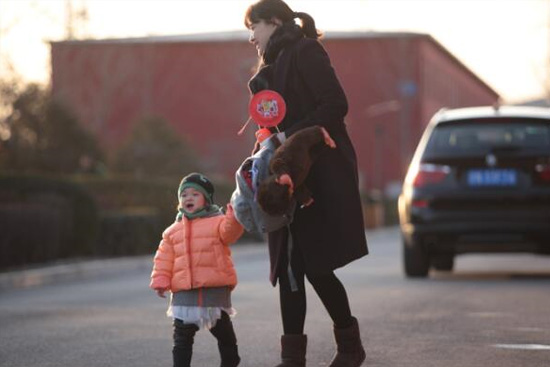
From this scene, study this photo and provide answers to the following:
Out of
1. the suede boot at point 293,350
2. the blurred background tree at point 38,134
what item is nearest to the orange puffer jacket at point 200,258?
the suede boot at point 293,350

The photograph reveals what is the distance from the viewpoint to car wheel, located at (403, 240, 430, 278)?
52.4ft

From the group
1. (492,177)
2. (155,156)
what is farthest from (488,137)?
(155,156)

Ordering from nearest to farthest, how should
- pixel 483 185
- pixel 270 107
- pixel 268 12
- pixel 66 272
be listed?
pixel 270 107
pixel 268 12
pixel 483 185
pixel 66 272

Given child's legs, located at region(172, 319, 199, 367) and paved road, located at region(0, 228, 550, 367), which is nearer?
child's legs, located at region(172, 319, 199, 367)

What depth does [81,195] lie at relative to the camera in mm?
22391

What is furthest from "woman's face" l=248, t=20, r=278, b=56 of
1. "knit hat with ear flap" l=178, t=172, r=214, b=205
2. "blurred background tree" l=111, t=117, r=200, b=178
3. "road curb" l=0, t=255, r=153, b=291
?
"blurred background tree" l=111, t=117, r=200, b=178

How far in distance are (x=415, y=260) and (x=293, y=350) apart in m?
8.97

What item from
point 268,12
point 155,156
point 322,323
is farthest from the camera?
point 155,156

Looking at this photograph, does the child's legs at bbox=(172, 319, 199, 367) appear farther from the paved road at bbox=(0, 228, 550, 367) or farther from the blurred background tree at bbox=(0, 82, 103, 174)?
the blurred background tree at bbox=(0, 82, 103, 174)

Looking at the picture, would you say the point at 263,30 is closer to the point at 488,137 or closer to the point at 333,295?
the point at 333,295

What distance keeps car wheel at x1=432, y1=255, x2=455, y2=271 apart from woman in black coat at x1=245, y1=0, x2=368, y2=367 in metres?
10.6

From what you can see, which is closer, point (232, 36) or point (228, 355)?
point (228, 355)

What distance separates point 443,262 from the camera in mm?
17906

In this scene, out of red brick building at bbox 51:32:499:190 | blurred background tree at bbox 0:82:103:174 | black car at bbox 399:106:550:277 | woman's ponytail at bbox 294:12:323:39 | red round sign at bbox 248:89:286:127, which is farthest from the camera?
red brick building at bbox 51:32:499:190
